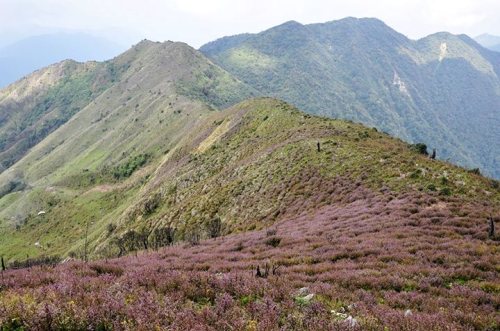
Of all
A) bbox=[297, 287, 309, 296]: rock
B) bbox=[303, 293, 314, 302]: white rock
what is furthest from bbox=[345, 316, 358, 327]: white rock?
bbox=[297, 287, 309, 296]: rock

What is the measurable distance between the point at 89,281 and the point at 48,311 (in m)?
3.43

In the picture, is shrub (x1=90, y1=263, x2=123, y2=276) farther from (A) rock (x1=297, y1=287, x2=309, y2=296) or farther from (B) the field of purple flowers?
(A) rock (x1=297, y1=287, x2=309, y2=296)

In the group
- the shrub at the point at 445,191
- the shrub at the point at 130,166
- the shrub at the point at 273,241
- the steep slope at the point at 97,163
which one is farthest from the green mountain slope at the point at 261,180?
the shrub at the point at 130,166

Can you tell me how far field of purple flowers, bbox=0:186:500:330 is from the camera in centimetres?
827

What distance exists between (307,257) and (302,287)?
17.6 ft

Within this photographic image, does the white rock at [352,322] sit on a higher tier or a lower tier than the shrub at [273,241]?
higher

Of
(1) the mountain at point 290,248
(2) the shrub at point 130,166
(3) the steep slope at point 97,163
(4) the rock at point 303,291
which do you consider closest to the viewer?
(1) the mountain at point 290,248

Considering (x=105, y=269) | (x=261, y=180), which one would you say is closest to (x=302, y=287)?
(x=105, y=269)

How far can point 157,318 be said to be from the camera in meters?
8.15

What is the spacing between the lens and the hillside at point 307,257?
887cm

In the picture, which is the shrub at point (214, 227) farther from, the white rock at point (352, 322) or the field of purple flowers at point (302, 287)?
the white rock at point (352, 322)

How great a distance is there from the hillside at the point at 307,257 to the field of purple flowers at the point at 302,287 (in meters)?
0.05

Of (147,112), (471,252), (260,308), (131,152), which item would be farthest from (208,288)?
(147,112)

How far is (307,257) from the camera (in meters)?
18.2
